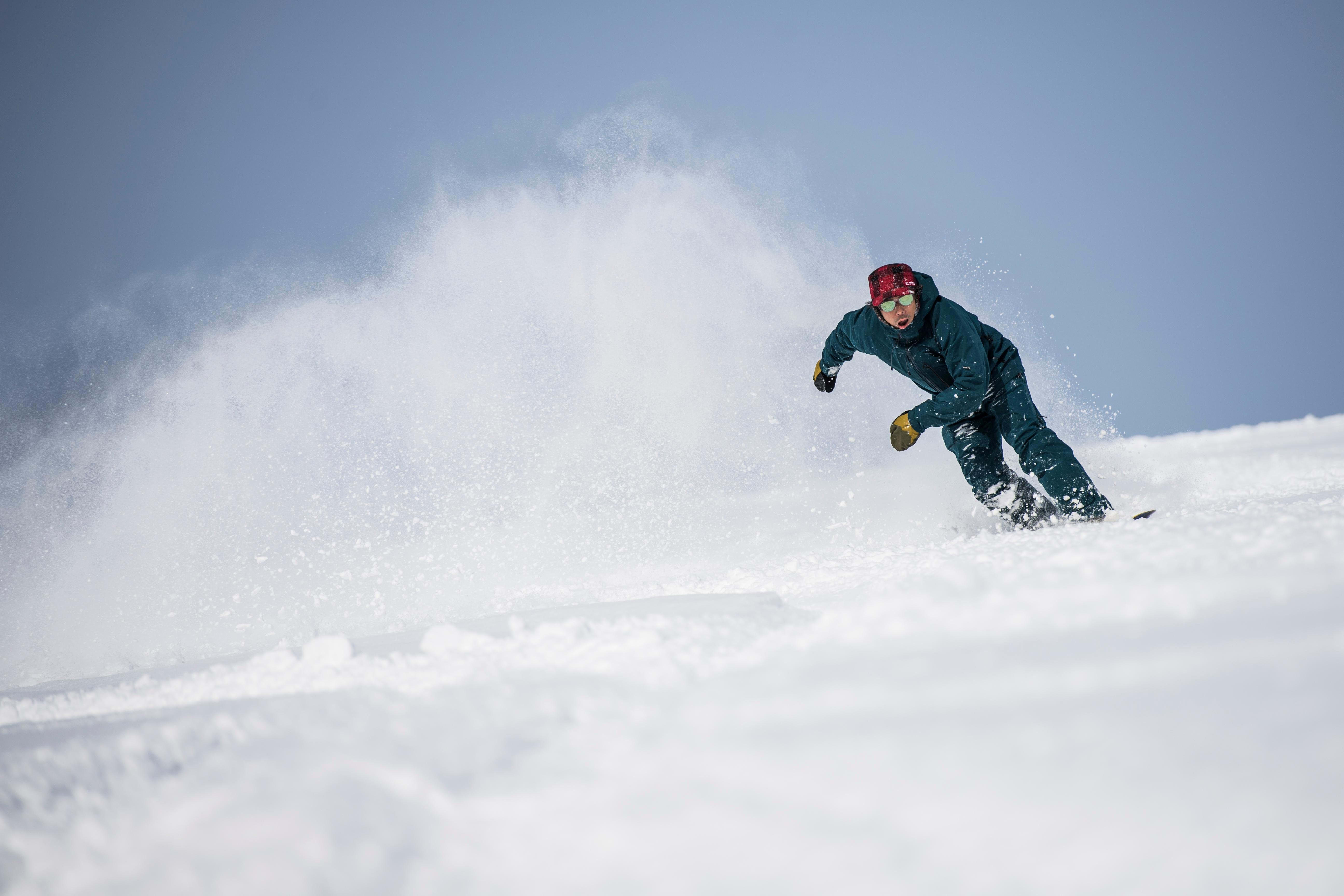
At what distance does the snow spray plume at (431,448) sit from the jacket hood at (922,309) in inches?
Result: 69.7

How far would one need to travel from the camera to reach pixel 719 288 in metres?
7.70

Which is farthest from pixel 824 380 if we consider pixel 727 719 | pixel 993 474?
pixel 727 719

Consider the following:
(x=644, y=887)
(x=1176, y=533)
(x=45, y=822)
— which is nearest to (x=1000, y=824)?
(x=644, y=887)

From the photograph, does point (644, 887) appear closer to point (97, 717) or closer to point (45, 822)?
point (45, 822)

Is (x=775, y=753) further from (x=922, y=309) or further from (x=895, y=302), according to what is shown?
(x=922, y=309)

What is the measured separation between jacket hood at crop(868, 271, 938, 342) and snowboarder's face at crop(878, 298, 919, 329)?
12 millimetres

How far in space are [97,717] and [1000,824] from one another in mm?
1830

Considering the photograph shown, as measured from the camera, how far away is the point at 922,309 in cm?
311

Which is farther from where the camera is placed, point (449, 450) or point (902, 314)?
point (449, 450)

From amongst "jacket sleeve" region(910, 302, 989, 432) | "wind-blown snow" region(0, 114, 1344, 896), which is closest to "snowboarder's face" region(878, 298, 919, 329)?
"jacket sleeve" region(910, 302, 989, 432)

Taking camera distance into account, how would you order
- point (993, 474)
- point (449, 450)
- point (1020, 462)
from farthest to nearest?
point (449, 450), point (993, 474), point (1020, 462)

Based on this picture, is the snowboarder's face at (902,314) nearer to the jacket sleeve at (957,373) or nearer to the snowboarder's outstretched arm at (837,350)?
the jacket sleeve at (957,373)

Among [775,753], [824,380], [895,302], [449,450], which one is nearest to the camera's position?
[775,753]

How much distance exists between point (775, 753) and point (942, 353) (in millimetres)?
2613
